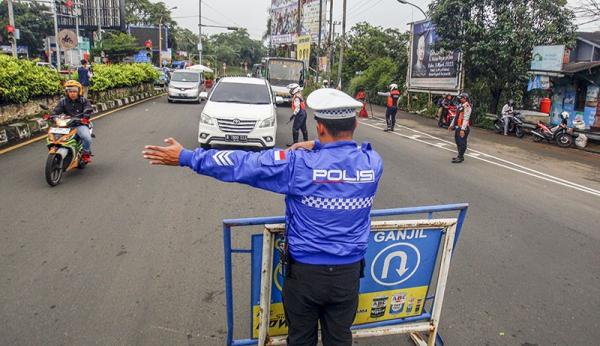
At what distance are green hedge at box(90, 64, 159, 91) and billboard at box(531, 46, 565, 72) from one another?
16.5 meters

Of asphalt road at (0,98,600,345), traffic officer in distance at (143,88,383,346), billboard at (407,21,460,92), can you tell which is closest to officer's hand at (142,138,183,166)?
traffic officer in distance at (143,88,383,346)

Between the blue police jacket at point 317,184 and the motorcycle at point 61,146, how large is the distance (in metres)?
5.33

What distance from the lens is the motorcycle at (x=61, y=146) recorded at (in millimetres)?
6758

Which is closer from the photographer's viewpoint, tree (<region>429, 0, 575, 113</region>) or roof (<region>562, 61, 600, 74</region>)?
A: roof (<region>562, 61, 600, 74</region>)

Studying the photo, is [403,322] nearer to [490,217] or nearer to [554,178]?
[490,217]

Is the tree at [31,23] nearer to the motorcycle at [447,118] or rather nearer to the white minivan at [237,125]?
the motorcycle at [447,118]

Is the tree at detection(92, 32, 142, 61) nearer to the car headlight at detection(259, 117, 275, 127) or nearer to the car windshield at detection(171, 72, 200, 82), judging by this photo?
the car windshield at detection(171, 72, 200, 82)

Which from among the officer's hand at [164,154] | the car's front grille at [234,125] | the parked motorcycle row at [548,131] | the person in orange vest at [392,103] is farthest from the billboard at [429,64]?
the officer's hand at [164,154]

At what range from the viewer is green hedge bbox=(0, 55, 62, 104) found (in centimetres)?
1052

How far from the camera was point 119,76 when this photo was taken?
67.2ft

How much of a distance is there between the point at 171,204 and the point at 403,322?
158 inches

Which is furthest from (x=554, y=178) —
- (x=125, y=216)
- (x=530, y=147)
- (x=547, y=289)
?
(x=125, y=216)

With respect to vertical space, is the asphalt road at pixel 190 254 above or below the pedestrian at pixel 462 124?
below

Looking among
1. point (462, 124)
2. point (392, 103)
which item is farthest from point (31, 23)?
point (462, 124)
